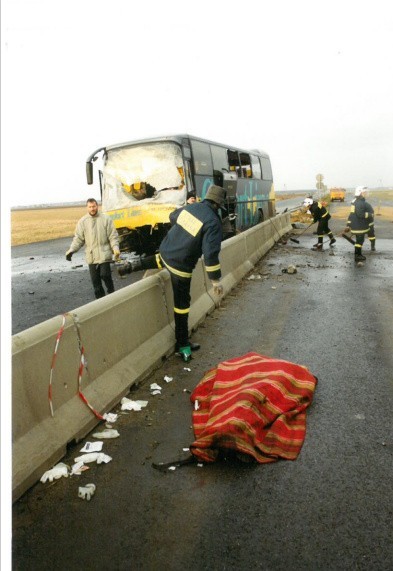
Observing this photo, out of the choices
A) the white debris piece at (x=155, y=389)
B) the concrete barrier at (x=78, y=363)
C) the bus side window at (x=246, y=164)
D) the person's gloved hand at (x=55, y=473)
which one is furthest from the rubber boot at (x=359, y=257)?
the person's gloved hand at (x=55, y=473)

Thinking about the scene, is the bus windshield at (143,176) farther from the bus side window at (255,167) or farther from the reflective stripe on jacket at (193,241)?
the bus side window at (255,167)

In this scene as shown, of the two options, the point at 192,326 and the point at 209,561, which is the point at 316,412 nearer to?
the point at 209,561

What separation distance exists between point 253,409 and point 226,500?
2.74 feet

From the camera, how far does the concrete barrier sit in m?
3.24

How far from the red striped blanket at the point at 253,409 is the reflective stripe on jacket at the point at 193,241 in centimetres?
135

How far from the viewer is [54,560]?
2.53 m

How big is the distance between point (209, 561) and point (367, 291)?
764 cm

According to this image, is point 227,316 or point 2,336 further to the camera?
point 227,316

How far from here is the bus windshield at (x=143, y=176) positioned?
1329 centimetres

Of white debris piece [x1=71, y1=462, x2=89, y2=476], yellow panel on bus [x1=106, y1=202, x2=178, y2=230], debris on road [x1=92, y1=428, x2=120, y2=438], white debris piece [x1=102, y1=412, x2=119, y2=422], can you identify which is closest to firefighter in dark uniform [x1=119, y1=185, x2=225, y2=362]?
white debris piece [x1=102, y1=412, x2=119, y2=422]

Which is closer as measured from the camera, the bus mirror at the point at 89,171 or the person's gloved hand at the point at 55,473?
A: the person's gloved hand at the point at 55,473

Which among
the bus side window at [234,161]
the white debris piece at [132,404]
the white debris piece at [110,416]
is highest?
the bus side window at [234,161]

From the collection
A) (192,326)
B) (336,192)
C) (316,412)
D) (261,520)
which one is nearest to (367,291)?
(192,326)

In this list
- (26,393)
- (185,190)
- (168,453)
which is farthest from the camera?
(185,190)
